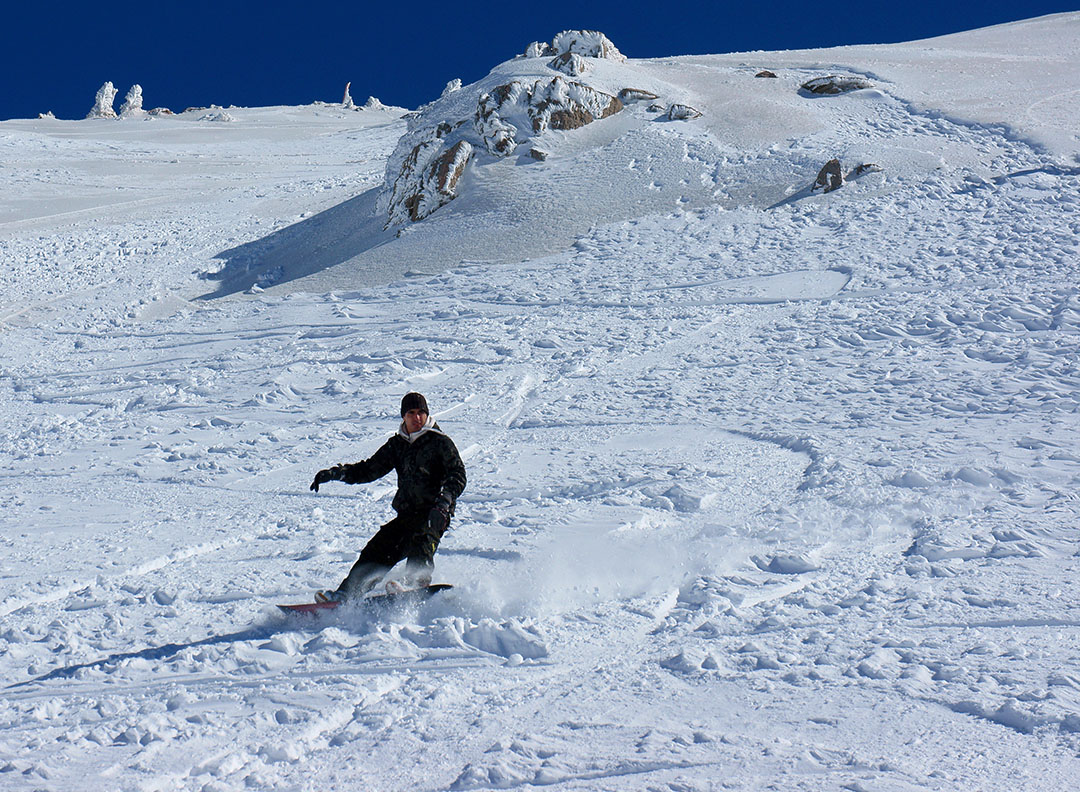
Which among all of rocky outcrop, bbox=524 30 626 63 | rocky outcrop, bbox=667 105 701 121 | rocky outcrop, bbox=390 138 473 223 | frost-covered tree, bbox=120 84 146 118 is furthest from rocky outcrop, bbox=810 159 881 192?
frost-covered tree, bbox=120 84 146 118

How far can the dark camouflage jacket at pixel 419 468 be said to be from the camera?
17.8ft

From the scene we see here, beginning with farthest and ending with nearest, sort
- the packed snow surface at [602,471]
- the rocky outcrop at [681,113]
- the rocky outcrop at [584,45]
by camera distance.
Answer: the rocky outcrop at [584,45] → the rocky outcrop at [681,113] → the packed snow surface at [602,471]

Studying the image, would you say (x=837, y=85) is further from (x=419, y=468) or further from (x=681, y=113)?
(x=419, y=468)

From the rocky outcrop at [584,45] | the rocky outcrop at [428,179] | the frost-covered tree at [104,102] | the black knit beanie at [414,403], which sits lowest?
the black knit beanie at [414,403]

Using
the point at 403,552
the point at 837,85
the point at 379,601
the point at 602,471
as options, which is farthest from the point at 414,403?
the point at 837,85

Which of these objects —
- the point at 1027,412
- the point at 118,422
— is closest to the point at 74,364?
the point at 118,422

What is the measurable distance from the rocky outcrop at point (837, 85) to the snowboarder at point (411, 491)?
2171 cm

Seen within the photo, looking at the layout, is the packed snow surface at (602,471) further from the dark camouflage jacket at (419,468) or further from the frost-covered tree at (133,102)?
the frost-covered tree at (133,102)

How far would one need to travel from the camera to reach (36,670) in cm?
479

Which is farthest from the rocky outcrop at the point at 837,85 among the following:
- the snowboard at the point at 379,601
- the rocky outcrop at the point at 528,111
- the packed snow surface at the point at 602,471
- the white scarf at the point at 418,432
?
the snowboard at the point at 379,601

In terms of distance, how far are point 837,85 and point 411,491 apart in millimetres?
22018

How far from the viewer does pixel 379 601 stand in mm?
5352

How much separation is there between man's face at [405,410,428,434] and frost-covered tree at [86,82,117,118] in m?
78.3

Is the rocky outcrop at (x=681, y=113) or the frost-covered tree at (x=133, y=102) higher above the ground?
the frost-covered tree at (x=133, y=102)
